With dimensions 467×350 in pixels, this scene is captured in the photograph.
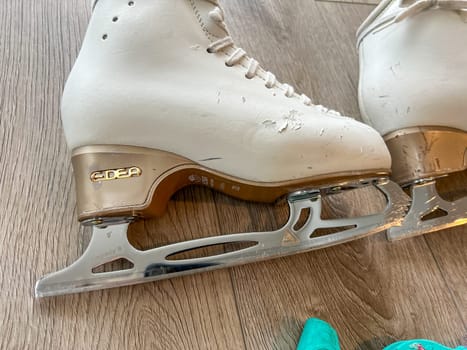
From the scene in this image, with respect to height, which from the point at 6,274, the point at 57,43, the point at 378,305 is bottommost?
the point at 378,305

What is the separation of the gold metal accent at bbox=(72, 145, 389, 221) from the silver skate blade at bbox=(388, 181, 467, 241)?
0.10m

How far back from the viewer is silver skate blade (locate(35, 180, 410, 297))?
0.47 m

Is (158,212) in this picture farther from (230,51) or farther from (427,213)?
(427,213)

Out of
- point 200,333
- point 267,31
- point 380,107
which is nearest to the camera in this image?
point 200,333

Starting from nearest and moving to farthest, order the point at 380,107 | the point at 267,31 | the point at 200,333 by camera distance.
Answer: the point at 200,333 → the point at 380,107 → the point at 267,31

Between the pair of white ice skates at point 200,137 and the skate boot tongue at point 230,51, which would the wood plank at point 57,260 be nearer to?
the pair of white ice skates at point 200,137

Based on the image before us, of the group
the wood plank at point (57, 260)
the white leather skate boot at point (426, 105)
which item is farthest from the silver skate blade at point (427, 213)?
the wood plank at point (57, 260)

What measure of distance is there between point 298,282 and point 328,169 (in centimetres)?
13

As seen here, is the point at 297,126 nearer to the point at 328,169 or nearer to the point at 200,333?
the point at 328,169

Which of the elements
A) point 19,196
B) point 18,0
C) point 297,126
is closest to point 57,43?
point 18,0

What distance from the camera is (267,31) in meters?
0.69

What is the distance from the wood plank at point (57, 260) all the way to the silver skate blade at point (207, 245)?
0.02 meters

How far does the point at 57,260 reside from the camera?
484 mm

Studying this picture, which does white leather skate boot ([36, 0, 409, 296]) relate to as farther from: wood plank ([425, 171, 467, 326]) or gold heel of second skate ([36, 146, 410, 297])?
wood plank ([425, 171, 467, 326])
